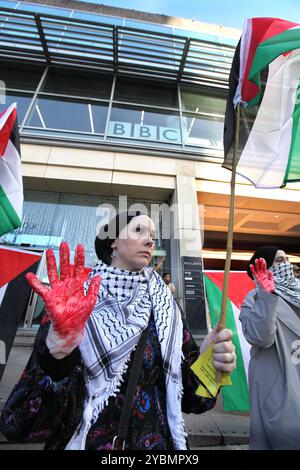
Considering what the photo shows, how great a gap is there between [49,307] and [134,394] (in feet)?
1.84

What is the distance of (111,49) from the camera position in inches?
343

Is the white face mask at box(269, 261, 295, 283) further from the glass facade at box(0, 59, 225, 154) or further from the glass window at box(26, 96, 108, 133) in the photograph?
the glass window at box(26, 96, 108, 133)

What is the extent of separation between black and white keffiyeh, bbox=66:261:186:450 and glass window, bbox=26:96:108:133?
7454 millimetres

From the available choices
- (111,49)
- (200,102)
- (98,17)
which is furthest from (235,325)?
(98,17)

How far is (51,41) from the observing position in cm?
861

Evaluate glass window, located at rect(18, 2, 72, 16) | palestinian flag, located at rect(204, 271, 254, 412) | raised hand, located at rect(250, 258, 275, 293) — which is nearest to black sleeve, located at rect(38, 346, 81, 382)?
raised hand, located at rect(250, 258, 275, 293)

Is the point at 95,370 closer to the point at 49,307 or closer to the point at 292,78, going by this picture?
the point at 49,307

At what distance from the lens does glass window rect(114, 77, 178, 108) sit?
353 inches

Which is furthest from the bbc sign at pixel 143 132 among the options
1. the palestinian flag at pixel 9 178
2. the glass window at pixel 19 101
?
the palestinian flag at pixel 9 178

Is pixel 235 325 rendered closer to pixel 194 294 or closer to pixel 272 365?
pixel 272 365

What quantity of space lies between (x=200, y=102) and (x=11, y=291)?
9.55 metres

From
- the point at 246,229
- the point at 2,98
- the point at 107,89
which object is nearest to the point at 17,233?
the point at 2,98

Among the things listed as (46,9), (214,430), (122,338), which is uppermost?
(46,9)

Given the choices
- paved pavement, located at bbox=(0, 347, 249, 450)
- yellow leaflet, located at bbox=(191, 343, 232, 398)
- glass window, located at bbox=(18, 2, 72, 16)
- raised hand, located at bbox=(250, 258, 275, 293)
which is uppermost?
glass window, located at bbox=(18, 2, 72, 16)
